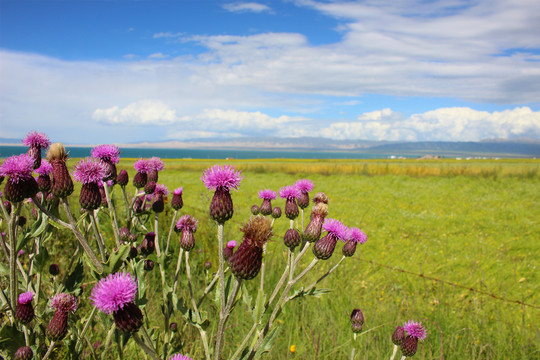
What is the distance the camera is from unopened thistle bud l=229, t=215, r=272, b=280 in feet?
5.51

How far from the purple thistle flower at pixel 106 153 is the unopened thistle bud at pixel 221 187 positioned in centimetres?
107

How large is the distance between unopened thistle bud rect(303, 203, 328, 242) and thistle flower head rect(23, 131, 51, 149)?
213 centimetres

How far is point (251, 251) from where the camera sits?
1729 mm

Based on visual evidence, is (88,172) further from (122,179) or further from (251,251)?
(251,251)

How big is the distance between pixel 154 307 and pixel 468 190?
846 inches

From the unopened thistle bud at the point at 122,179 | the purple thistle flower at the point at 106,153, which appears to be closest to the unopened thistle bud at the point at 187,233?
the unopened thistle bud at the point at 122,179

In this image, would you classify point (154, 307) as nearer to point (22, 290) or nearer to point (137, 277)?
point (22, 290)

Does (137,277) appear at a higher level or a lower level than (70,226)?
lower

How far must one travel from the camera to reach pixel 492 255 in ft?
30.8

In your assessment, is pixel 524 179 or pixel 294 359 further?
pixel 524 179

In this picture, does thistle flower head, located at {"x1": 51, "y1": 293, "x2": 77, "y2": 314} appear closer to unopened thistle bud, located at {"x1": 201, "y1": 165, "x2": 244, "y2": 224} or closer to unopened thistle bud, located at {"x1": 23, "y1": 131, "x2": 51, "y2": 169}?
unopened thistle bud, located at {"x1": 201, "y1": 165, "x2": 244, "y2": 224}

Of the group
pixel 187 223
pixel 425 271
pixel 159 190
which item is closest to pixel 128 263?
pixel 187 223

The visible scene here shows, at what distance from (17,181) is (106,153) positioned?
0.82 meters

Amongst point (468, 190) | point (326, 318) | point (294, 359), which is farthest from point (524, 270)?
point (468, 190)
